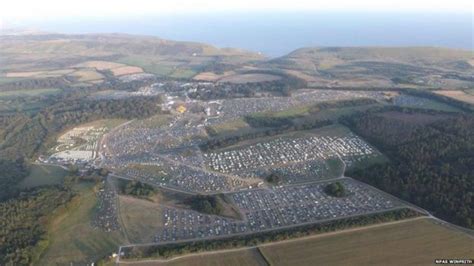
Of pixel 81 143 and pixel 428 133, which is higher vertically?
pixel 428 133

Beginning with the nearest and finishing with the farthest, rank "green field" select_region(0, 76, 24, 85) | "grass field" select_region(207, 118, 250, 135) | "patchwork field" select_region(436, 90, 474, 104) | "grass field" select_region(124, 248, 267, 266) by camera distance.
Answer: "grass field" select_region(124, 248, 267, 266) → "grass field" select_region(207, 118, 250, 135) → "patchwork field" select_region(436, 90, 474, 104) → "green field" select_region(0, 76, 24, 85)

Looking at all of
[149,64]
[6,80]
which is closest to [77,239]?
[6,80]

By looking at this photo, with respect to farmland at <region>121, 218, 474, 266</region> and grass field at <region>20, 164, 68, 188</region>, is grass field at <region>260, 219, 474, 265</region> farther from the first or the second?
grass field at <region>20, 164, 68, 188</region>

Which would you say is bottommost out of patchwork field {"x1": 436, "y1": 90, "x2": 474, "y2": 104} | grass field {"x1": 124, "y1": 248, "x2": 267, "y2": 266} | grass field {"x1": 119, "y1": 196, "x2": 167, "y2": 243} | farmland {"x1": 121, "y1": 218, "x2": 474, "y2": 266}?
grass field {"x1": 119, "y1": 196, "x2": 167, "y2": 243}

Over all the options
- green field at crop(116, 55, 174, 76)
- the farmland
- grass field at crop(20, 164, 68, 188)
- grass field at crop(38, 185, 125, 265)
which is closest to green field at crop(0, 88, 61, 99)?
green field at crop(116, 55, 174, 76)

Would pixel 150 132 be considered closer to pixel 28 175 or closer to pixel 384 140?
pixel 28 175

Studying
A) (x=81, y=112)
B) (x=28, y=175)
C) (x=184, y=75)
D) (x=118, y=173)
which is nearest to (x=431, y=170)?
(x=118, y=173)
